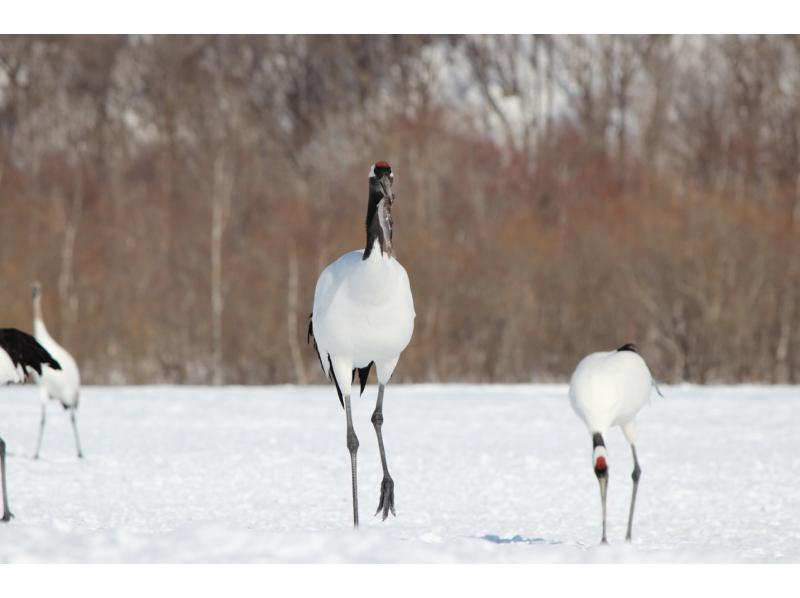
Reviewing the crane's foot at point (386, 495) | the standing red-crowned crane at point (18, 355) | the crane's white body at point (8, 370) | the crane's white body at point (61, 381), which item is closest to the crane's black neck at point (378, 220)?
the crane's foot at point (386, 495)

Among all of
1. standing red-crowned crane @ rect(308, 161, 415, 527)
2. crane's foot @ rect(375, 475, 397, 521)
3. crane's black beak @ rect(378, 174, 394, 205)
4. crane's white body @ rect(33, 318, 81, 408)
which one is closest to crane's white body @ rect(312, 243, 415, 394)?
standing red-crowned crane @ rect(308, 161, 415, 527)

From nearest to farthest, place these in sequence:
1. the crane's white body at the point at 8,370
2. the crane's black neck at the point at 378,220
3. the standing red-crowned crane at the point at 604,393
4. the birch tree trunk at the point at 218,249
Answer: the crane's black neck at the point at 378,220 → the standing red-crowned crane at the point at 604,393 → the crane's white body at the point at 8,370 → the birch tree trunk at the point at 218,249

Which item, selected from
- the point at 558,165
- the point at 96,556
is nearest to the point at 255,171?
the point at 558,165

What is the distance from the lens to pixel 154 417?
14148 mm

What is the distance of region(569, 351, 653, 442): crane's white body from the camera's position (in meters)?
7.20

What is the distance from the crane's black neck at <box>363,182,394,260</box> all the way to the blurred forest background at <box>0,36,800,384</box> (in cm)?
1399

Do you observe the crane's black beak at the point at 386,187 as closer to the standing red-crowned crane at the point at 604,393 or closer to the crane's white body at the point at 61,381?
the standing red-crowned crane at the point at 604,393

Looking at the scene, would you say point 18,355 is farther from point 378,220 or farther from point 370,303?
point 378,220

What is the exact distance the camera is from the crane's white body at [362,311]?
6020mm

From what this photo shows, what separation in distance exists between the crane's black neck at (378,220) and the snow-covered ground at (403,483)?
4.35ft

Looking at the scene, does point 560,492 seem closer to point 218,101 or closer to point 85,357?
point 85,357

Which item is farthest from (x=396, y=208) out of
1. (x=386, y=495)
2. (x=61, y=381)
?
(x=386, y=495)

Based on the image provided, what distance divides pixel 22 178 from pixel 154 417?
325 inches

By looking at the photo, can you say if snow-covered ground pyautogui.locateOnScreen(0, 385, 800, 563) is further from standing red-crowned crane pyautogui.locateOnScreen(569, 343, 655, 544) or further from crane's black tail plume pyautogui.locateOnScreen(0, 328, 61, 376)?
crane's black tail plume pyautogui.locateOnScreen(0, 328, 61, 376)
